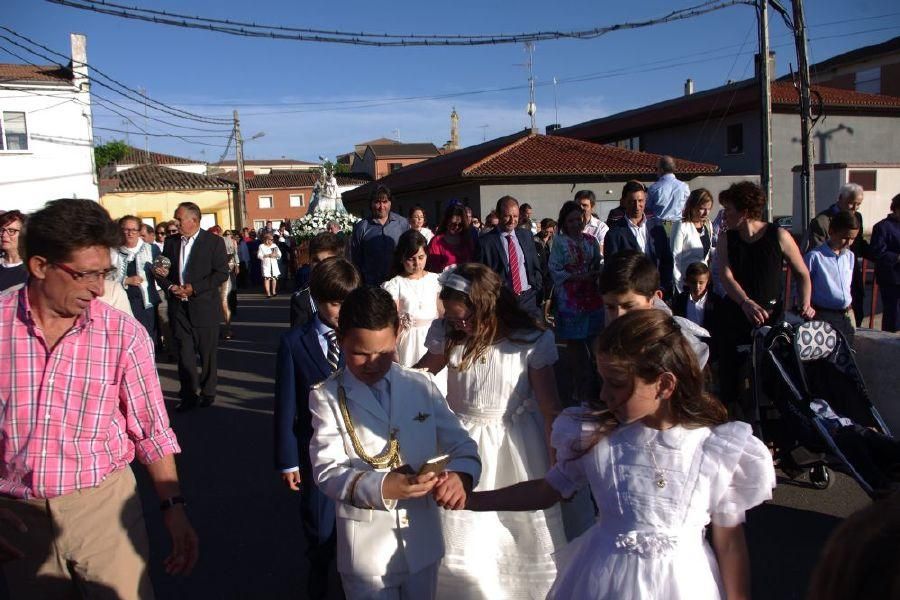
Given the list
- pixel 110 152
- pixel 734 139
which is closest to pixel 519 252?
pixel 734 139

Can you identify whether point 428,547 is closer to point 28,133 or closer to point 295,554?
point 295,554

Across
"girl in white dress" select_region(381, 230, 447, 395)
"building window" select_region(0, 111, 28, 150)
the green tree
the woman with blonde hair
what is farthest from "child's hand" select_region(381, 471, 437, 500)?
the green tree

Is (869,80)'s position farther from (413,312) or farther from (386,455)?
(386,455)

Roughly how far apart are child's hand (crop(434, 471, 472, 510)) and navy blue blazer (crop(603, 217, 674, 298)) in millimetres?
4873

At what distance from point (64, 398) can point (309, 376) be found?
4.69 feet

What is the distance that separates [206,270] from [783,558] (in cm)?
650

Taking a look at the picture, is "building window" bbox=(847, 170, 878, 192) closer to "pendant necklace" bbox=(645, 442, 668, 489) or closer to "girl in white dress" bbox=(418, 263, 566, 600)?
"girl in white dress" bbox=(418, 263, 566, 600)

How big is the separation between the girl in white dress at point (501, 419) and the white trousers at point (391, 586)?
1.01m

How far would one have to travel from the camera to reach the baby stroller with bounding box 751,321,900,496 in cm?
464

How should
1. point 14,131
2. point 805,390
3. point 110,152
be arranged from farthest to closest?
point 110,152 → point 14,131 → point 805,390

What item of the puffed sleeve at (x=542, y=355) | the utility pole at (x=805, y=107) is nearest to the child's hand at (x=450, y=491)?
the puffed sleeve at (x=542, y=355)

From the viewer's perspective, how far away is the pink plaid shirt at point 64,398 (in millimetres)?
2322

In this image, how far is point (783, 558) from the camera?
4223 mm

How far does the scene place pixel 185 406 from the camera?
8180mm
